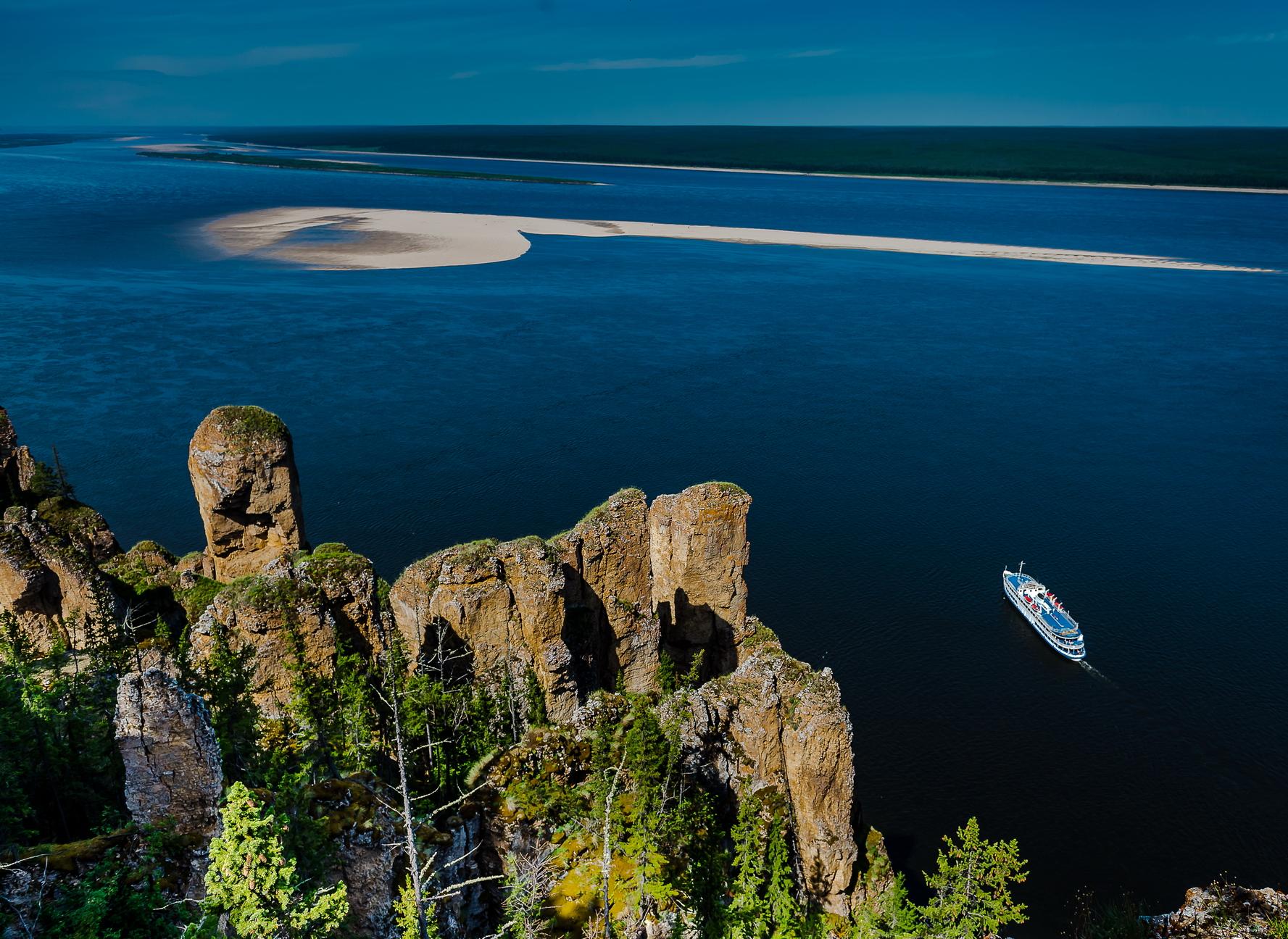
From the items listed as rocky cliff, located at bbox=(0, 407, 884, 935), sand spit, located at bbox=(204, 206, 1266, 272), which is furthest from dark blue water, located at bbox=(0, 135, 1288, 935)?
rocky cliff, located at bbox=(0, 407, 884, 935)

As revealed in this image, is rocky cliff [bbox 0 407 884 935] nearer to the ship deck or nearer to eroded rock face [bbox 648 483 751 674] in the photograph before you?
eroded rock face [bbox 648 483 751 674]

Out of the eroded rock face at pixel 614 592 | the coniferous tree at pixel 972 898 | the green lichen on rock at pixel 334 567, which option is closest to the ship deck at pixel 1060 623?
the eroded rock face at pixel 614 592

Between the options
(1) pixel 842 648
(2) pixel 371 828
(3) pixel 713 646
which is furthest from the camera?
(1) pixel 842 648

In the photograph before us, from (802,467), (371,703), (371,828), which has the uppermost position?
(371,828)

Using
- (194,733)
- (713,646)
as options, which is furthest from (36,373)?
(194,733)

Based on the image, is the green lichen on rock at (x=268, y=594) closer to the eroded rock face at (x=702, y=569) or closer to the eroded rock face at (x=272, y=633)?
the eroded rock face at (x=272, y=633)

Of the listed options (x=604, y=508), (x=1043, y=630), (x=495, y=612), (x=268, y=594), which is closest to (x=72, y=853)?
(x=268, y=594)

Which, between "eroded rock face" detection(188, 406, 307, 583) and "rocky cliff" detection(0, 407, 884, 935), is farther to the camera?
"eroded rock face" detection(188, 406, 307, 583)

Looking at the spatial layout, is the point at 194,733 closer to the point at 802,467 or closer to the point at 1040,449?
the point at 802,467
